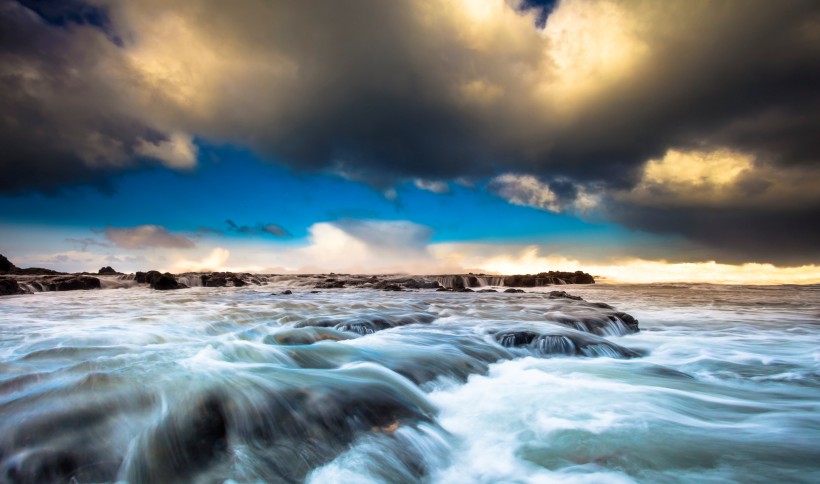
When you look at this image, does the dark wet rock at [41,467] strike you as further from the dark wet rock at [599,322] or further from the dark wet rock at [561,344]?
the dark wet rock at [599,322]

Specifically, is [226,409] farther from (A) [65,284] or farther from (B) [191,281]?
(B) [191,281]

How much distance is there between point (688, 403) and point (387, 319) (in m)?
6.08

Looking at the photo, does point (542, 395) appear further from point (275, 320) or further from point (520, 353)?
point (275, 320)

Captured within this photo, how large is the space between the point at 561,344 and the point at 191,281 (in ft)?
101

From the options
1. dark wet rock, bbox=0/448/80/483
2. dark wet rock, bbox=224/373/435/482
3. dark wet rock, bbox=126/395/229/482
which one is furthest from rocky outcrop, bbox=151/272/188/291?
dark wet rock, bbox=0/448/80/483

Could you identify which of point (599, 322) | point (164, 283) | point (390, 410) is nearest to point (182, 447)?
point (390, 410)

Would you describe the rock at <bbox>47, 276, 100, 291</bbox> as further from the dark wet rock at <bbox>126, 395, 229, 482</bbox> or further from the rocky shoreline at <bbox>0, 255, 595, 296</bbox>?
the dark wet rock at <bbox>126, 395, 229, 482</bbox>

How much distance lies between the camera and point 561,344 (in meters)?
6.86

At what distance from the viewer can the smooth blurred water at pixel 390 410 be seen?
9.19 ft

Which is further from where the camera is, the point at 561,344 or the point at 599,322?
the point at 599,322

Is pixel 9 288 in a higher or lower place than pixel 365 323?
higher

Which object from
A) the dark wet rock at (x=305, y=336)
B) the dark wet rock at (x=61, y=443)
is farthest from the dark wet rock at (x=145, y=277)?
the dark wet rock at (x=61, y=443)

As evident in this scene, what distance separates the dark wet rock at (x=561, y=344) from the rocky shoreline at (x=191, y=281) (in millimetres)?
16529

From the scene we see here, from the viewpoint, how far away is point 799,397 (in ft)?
15.8
